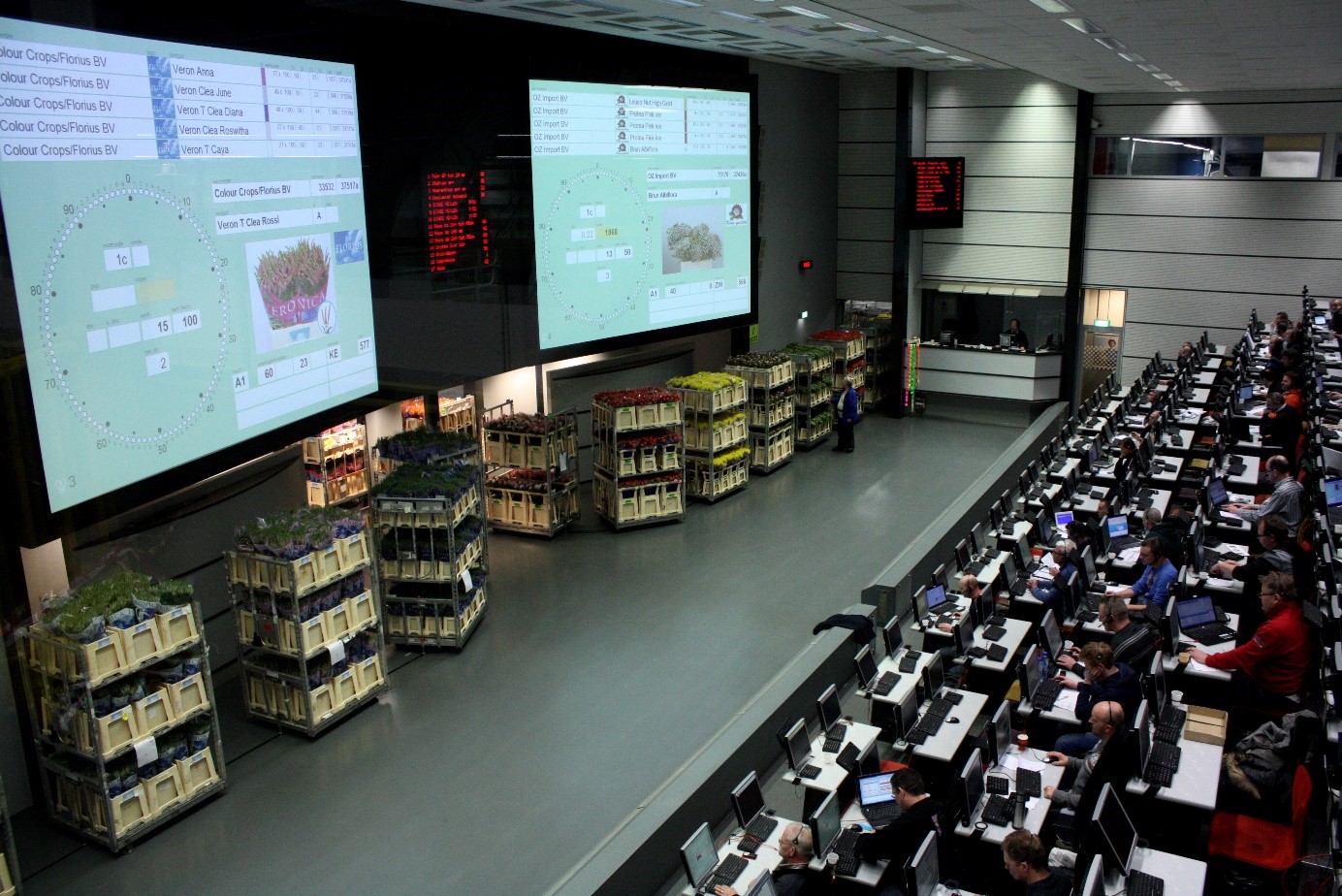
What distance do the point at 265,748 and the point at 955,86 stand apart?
14272mm

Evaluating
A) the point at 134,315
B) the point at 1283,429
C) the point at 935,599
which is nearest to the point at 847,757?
the point at 935,599

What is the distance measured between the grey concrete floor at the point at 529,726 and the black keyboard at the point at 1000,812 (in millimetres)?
2399

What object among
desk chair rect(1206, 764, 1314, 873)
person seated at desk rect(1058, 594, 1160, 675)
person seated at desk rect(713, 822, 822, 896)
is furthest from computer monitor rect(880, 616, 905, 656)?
desk chair rect(1206, 764, 1314, 873)

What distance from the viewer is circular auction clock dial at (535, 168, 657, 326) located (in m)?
11.6

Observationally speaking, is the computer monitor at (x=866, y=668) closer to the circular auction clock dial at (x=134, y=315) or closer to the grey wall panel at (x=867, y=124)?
the circular auction clock dial at (x=134, y=315)

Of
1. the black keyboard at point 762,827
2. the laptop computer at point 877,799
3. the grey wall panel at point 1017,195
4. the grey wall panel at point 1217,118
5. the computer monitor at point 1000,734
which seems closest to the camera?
the black keyboard at point 762,827

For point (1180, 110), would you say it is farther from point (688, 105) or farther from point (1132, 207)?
point (688, 105)

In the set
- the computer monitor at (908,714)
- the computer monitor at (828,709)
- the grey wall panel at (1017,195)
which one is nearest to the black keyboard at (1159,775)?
the computer monitor at (908,714)

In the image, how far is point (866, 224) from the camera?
18.5 m

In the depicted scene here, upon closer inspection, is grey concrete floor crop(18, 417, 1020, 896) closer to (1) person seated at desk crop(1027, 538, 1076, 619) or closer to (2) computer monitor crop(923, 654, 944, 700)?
(2) computer monitor crop(923, 654, 944, 700)

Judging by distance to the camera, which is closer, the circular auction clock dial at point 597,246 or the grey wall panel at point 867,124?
the circular auction clock dial at point 597,246

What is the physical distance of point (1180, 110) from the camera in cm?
1583

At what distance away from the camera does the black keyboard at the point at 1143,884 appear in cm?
530

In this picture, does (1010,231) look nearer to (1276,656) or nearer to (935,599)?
(935,599)
